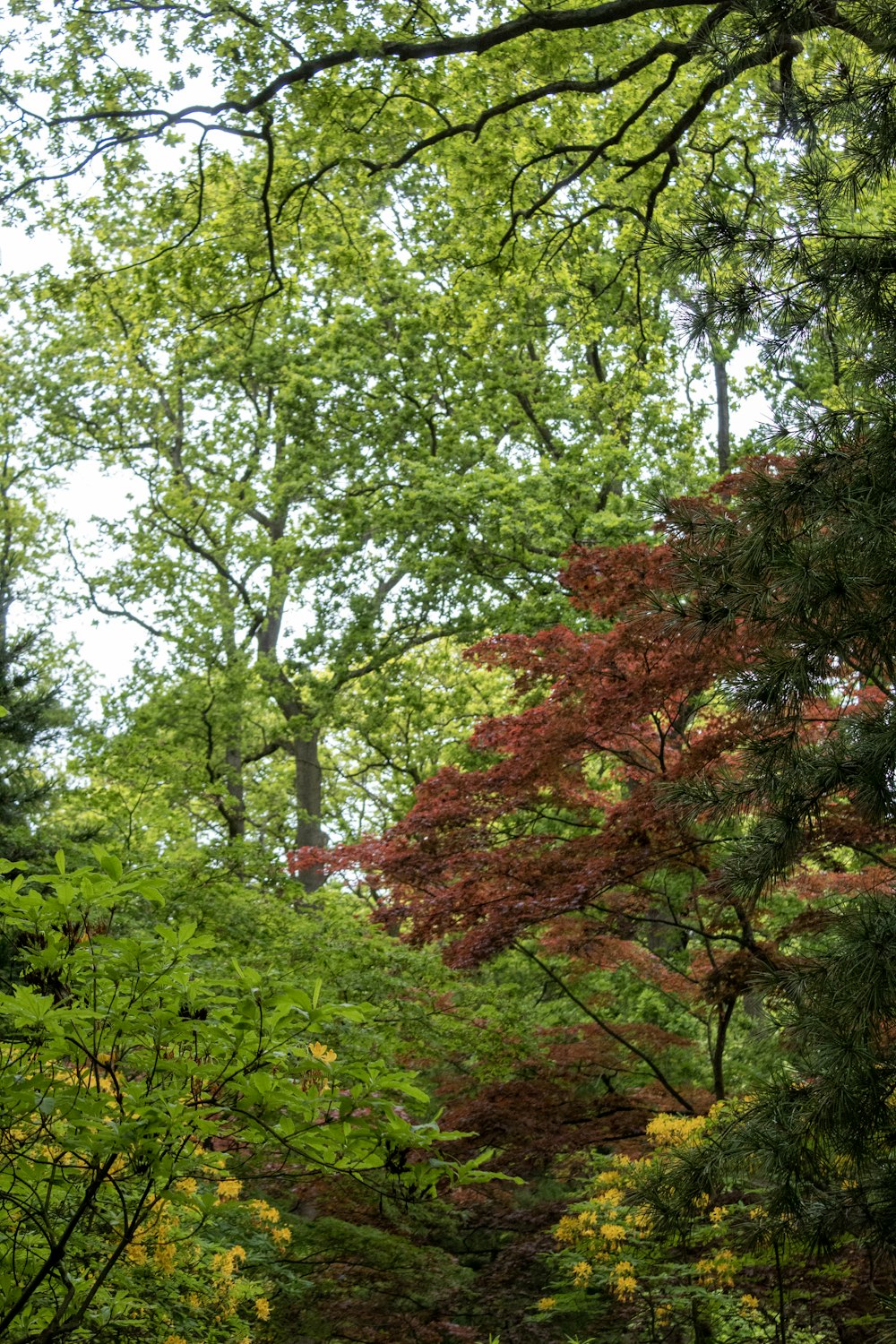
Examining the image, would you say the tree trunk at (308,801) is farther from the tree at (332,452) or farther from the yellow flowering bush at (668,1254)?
the yellow flowering bush at (668,1254)

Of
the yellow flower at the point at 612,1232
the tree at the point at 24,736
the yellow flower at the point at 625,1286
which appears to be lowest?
the yellow flower at the point at 625,1286

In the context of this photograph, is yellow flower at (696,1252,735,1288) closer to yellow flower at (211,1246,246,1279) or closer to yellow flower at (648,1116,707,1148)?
yellow flower at (648,1116,707,1148)

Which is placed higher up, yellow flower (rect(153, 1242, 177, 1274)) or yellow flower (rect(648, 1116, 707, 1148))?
yellow flower (rect(648, 1116, 707, 1148))

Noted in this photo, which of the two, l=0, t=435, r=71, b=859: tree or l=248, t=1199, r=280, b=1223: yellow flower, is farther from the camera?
l=0, t=435, r=71, b=859: tree

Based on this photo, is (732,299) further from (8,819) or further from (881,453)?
(8,819)

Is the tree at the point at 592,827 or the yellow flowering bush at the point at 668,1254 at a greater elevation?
the tree at the point at 592,827

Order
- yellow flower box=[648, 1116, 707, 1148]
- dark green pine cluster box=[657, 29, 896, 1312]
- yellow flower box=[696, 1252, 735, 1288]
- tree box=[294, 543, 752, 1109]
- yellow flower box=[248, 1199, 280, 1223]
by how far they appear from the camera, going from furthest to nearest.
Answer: tree box=[294, 543, 752, 1109]
yellow flower box=[648, 1116, 707, 1148]
yellow flower box=[696, 1252, 735, 1288]
yellow flower box=[248, 1199, 280, 1223]
dark green pine cluster box=[657, 29, 896, 1312]

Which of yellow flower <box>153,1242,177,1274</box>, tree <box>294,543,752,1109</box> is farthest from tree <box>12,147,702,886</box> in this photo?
yellow flower <box>153,1242,177,1274</box>

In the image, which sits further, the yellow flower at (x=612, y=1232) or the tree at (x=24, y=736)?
the tree at (x=24, y=736)

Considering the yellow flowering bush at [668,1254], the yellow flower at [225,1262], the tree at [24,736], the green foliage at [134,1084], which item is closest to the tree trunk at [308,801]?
the tree at [24,736]

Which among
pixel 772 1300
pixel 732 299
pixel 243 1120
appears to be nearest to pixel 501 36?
pixel 732 299

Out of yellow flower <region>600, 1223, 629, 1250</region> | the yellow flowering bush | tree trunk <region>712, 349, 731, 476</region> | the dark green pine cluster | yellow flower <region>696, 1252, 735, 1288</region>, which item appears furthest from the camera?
tree trunk <region>712, 349, 731, 476</region>

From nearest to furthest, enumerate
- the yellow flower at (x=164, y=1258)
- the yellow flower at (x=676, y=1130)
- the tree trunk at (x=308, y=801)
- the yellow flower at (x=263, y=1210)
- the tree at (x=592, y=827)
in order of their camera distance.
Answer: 1. the yellow flower at (x=164, y=1258)
2. the yellow flower at (x=263, y=1210)
3. the yellow flower at (x=676, y=1130)
4. the tree at (x=592, y=827)
5. the tree trunk at (x=308, y=801)

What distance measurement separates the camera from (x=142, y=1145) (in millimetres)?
2166
